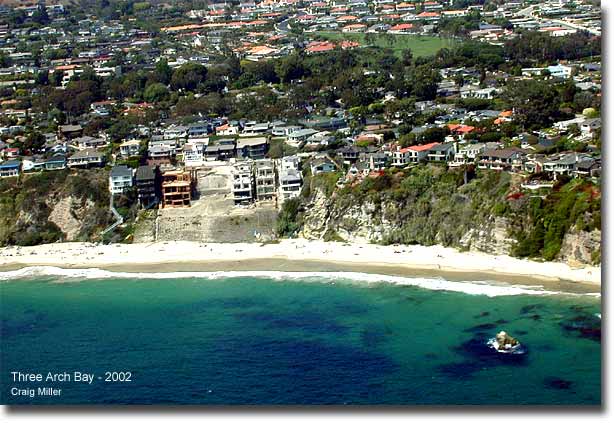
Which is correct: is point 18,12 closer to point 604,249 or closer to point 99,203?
point 99,203

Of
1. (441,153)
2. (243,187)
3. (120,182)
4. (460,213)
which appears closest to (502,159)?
(441,153)

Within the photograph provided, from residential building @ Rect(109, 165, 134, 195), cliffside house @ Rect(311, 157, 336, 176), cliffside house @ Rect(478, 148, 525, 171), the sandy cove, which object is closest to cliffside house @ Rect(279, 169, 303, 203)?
cliffside house @ Rect(311, 157, 336, 176)

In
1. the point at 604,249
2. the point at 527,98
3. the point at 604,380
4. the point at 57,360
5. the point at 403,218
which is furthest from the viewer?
the point at 527,98

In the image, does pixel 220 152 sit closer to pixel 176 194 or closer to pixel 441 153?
pixel 176 194

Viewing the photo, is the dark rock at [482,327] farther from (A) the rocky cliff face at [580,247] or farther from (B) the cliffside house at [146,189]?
(B) the cliffside house at [146,189]

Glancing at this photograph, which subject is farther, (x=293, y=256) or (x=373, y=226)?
(x=373, y=226)

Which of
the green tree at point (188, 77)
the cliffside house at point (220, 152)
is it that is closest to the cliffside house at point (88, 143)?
the cliffside house at point (220, 152)

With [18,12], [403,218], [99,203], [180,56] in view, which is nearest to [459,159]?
[403,218]

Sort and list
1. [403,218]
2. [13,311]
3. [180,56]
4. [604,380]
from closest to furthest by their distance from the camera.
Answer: [604,380]
[13,311]
[403,218]
[180,56]
